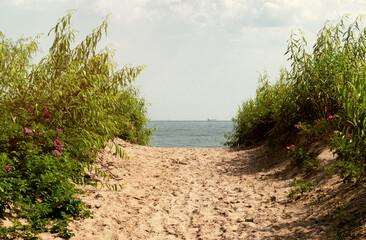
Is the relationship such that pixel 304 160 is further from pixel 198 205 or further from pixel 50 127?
pixel 50 127

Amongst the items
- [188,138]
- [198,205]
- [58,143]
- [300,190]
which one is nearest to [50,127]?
[58,143]


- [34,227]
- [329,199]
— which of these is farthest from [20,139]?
[329,199]

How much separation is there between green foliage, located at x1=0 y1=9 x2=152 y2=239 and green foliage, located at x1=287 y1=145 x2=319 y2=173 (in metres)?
3.62

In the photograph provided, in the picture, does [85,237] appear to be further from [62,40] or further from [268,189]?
[62,40]

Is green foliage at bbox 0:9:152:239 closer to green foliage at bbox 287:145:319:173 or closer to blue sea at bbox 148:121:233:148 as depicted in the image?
green foliage at bbox 287:145:319:173

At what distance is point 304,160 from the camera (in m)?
6.56

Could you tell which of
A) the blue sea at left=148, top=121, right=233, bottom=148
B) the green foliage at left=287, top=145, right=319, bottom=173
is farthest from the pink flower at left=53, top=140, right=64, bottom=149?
the blue sea at left=148, top=121, right=233, bottom=148

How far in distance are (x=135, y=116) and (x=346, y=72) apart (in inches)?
352

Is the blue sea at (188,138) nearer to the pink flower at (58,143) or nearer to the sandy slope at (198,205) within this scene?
the sandy slope at (198,205)

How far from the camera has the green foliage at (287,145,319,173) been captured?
243 inches

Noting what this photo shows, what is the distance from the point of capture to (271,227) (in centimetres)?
433

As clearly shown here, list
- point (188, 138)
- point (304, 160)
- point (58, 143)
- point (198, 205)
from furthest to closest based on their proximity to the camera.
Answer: point (188, 138) → point (304, 160) → point (198, 205) → point (58, 143)

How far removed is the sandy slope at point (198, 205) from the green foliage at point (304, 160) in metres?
0.46

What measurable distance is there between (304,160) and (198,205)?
2485 mm
